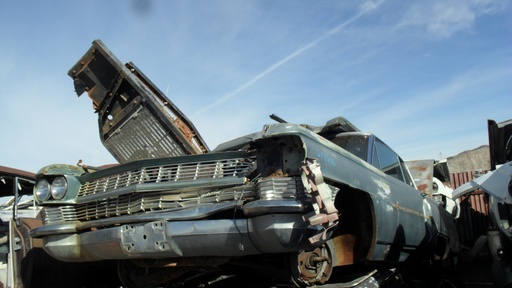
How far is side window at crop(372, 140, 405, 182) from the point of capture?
463 cm

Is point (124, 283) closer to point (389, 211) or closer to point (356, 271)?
point (356, 271)

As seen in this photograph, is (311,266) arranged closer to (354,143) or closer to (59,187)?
(354,143)

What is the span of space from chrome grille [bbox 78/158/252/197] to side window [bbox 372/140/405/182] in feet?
5.67

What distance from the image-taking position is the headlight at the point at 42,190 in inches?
156

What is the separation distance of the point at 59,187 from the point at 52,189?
6cm

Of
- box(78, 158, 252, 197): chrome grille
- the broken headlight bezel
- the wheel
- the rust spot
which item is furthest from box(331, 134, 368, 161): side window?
the broken headlight bezel

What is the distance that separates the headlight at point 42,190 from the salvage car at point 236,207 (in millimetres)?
11

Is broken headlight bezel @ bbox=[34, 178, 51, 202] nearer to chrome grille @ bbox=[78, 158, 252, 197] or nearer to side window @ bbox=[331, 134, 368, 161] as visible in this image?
chrome grille @ bbox=[78, 158, 252, 197]

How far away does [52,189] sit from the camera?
393 cm

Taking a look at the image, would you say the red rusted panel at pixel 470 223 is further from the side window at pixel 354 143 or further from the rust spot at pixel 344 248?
the rust spot at pixel 344 248

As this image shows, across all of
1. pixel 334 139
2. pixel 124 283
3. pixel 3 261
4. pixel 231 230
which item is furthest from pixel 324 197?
pixel 3 261

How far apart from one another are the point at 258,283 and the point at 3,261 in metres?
3.71

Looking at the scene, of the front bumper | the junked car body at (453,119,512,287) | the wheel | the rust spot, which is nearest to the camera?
the front bumper

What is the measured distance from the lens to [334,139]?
4730 mm
